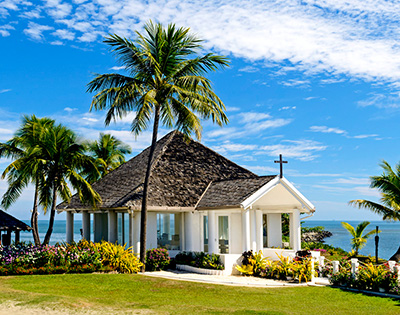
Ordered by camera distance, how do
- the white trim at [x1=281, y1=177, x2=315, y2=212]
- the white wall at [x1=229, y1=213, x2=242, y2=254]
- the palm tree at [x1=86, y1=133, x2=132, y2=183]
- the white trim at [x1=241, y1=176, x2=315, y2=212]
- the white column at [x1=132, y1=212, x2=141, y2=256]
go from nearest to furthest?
the white trim at [x1=241, y1=176, x2=315, y2=212] < the white trim at [x1=281, y1=177, x2=315, y2=212] < the white column at [x1=132, y1=212, x2=141, y2=256] < the white wall at [x1=229, y1=213, x2=242, y2=254] < the palm tree at [x1=86, y1=133, x2=132, y2=183]

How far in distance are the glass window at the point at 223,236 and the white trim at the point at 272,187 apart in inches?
109

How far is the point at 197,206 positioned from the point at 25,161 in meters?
8.47

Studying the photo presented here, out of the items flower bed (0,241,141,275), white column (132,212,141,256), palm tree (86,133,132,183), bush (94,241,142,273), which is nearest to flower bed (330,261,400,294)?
bush (94,241,142,273)

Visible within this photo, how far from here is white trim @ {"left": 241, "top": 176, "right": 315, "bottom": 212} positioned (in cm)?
2133

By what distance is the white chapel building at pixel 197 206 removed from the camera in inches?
880

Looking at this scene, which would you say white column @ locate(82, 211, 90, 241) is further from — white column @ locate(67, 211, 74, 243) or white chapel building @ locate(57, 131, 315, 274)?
white column @ locate(67, 211, 74, 243)

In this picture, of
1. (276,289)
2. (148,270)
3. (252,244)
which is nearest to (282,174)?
(252,244)

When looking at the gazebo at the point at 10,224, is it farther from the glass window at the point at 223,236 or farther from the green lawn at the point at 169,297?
the glass window at the point at 223,236

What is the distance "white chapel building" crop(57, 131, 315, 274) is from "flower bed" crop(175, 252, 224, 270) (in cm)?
45

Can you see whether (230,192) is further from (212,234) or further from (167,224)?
(167,224)

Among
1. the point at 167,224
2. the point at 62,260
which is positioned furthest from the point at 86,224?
the point at 62,260

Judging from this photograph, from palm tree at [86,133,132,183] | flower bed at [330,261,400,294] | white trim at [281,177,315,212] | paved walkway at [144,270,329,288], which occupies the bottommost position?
paved walkway at [144,270,329,288]

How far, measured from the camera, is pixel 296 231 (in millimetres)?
22594

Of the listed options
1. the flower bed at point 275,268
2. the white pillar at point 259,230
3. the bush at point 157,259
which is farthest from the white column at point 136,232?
the white pillar at point 259,230
